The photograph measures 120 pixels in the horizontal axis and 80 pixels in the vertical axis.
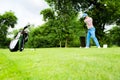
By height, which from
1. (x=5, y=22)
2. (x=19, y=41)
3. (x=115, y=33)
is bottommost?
(x=19, y=41)

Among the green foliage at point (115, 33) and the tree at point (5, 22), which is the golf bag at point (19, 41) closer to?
the green foliage at point (115, 33)

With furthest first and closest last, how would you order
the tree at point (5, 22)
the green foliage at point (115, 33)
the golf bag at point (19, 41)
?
1. the tree at point (5, 22)
2. the green foliage at point (115, 33)
3. the golf bag at point (19, 41)

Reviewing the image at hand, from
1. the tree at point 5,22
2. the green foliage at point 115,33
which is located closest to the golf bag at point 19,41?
the green foliage at point 115,33

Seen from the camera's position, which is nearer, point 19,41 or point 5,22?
point 19,41

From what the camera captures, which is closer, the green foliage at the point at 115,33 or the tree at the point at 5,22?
the green foliage at the point at 115,33

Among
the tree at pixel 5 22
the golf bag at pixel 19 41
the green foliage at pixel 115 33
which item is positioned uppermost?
the tree at pixel 5 22

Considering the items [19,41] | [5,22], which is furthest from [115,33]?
[19,41]

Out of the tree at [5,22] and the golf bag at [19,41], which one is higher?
the tree at [5,22]

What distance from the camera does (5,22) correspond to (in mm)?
74000

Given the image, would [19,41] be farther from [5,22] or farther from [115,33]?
[5,22]

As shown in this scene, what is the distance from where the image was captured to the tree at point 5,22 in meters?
71.8

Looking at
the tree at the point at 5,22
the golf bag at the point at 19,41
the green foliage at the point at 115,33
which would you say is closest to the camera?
the golf bag at the point at 19,41

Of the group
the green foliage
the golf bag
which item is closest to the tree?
the green foliage

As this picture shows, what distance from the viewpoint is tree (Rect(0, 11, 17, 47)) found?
236ft
